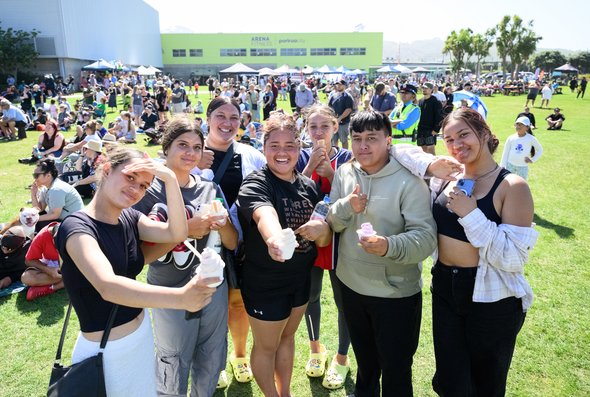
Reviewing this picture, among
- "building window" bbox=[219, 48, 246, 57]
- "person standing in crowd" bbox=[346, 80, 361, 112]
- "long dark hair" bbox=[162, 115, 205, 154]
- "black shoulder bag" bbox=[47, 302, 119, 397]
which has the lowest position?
"black shoulder bag" bbox=[47, 302, 119, 397]

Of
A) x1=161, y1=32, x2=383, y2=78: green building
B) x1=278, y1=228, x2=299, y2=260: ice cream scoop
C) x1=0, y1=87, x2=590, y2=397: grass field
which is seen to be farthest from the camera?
x1=161, y1=32, x2=383, y2=78: green building

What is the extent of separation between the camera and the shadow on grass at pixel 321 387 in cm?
341

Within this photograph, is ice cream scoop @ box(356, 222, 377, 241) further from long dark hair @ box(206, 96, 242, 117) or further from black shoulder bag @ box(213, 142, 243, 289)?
long dark hair @ box(206, 96, 242, 117)

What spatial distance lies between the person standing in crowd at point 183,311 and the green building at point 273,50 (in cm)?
7017

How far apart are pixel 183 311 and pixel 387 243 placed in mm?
1389

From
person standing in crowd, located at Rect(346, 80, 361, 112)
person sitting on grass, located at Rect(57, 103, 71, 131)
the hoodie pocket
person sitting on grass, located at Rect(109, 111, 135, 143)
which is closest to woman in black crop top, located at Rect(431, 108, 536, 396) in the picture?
the hoodie pocket

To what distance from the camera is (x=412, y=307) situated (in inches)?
104

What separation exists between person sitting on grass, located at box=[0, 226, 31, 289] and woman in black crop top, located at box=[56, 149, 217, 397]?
4246 millimetres

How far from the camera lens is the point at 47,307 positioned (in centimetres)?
494

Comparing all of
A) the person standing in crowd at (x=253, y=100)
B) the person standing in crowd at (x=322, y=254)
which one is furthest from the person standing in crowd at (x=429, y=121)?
the person standing in crowd at (x=253, y=100)

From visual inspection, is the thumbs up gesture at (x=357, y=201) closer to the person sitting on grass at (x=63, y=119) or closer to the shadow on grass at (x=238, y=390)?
the shadow on grass at (x=238, y=390)

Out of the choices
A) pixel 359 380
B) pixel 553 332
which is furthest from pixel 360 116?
pixel 553 332

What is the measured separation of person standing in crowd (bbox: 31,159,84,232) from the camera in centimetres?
603

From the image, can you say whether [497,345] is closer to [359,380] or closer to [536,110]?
[359,380]
